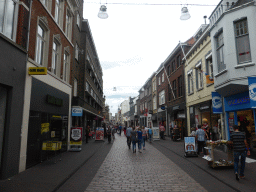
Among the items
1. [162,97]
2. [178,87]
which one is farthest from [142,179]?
[162,97]

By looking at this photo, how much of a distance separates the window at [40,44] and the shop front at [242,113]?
10.8 metres

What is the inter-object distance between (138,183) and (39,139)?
18.4ft

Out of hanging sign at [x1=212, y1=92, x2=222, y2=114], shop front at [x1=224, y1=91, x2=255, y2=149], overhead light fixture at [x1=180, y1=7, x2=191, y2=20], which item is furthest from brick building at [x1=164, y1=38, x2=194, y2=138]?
overhead light fixture at [x1=180, y1=7, x2=191, y2=20]

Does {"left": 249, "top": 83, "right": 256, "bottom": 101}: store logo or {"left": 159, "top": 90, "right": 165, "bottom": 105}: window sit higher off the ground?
{"left": 159, "top": 90, "right": 165, "bottom": 105}: window

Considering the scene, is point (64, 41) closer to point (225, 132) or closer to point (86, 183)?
point (86, 183)

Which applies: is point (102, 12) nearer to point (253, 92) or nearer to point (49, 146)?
point (49, 146)

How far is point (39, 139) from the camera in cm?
949

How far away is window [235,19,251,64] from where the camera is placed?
10.4m

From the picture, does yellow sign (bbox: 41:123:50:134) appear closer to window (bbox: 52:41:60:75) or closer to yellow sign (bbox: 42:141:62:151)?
yellow sign (bbox: 42:141:62:151)

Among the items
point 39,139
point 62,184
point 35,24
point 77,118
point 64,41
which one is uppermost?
point 64,41

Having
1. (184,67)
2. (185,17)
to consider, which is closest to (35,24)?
(185,17)

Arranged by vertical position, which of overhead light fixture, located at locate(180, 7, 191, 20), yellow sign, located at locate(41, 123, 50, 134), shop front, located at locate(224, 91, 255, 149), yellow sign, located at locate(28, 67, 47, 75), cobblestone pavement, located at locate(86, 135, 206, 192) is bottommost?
cobblestone pavement, located at locate(86, 135, 206, 192)

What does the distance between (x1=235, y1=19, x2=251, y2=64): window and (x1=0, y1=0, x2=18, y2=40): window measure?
10.4 metres

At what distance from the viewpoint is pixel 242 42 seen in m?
10.6
